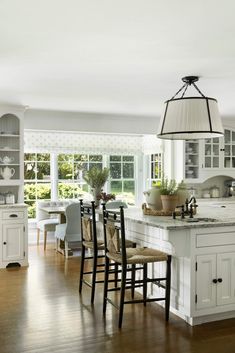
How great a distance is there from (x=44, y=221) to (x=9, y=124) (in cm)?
187

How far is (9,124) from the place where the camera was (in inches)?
251

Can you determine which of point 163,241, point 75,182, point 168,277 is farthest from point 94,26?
point 75,182

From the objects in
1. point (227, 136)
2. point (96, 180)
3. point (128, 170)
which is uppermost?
point (227, 136)

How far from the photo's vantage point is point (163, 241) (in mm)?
3633

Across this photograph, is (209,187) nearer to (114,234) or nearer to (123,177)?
(123,177)

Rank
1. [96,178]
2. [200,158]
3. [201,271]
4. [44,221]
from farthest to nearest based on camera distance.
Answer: [200,158], [44,221], [96,178], [201,271]

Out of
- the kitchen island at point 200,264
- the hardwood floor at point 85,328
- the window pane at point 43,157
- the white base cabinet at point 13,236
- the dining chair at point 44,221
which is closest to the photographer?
the hardwood floor at point 85,328

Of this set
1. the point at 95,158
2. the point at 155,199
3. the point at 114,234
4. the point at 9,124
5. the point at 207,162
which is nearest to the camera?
the point at 114,234

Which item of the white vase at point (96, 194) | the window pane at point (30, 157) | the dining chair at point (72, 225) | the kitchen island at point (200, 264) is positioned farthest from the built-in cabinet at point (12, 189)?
the kitchen island at point (200, 264)

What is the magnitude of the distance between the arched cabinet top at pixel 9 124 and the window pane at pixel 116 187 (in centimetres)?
271

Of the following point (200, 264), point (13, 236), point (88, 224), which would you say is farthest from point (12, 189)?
point (200, 264)

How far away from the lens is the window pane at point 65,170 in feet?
26.0

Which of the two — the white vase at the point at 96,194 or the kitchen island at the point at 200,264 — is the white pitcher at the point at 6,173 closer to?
the white vase at the point at 96,194

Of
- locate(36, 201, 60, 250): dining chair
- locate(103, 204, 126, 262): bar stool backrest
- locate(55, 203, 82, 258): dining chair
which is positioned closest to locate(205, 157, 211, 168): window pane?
locate(55, 203, 82, 258): dining chair
